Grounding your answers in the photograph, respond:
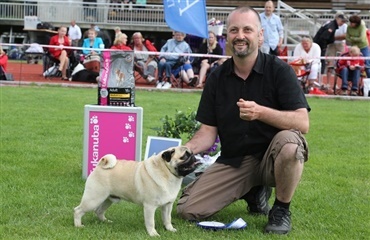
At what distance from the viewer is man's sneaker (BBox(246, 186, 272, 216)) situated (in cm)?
483

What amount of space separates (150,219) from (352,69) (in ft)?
38.0

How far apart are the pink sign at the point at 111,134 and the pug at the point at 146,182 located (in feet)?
4.05

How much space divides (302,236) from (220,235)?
520 millimetres

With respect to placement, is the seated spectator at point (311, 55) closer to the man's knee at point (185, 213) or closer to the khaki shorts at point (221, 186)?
the khaki shorts at point (221, 186)

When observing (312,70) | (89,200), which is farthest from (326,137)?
(312,70)

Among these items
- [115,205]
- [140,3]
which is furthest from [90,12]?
[115,205]

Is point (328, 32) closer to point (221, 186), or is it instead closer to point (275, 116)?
point (221, 186)

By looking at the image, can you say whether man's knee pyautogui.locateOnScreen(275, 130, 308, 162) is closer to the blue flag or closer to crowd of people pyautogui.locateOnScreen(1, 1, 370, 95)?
the blue flag

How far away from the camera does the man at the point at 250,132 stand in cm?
433

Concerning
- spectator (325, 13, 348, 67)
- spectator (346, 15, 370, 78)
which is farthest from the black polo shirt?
spectator (325, 13, 348, 67)

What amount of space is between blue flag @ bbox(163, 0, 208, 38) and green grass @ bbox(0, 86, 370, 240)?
2.17 metres

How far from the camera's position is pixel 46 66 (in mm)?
17703

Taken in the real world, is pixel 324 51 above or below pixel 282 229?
above

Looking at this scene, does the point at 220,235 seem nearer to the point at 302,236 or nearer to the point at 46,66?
the point at 302,236
